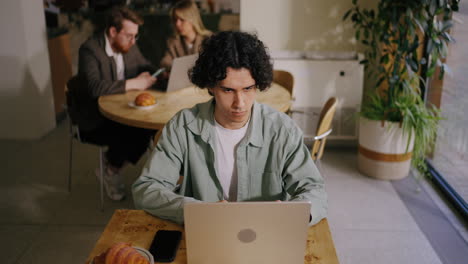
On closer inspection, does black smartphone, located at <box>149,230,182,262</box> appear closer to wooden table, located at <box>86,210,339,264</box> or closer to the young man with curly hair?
wooden table, located at <box>86,210,339,264</box>

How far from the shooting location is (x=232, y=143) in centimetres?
161

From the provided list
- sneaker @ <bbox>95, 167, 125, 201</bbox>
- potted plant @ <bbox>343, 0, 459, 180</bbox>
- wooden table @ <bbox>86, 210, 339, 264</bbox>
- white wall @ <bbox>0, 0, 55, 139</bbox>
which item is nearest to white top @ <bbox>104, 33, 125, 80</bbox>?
sneaker @ <bbox>95, 167, 125, 201</bbox>

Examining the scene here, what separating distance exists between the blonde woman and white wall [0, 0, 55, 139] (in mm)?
1313

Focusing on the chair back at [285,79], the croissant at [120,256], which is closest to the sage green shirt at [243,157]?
the croissant at [120,256]

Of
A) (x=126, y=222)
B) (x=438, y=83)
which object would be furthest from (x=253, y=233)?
(x=438, y=83)

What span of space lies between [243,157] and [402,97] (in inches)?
82.6

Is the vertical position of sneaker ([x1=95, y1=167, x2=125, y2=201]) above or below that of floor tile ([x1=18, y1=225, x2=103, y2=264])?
above

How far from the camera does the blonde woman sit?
3.64m

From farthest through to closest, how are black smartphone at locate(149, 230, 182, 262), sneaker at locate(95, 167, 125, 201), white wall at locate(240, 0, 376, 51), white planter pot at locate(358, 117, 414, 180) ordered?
white wall at locate(240, 0, 376, 51)
white planter pot at locate(358, 117, 414, 180)
sneaker at locate(95, 167, 125, 201)
black smartphone at locate(149, 230, 182, 262)

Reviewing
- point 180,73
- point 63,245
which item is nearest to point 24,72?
point 180,73

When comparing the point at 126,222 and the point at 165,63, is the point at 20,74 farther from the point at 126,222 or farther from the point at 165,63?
the point at 126,222

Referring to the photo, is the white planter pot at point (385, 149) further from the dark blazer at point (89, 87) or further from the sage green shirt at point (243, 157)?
the sage green shirt at point (243, 157)

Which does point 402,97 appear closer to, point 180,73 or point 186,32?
point 180,73

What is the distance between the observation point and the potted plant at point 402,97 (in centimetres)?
307
